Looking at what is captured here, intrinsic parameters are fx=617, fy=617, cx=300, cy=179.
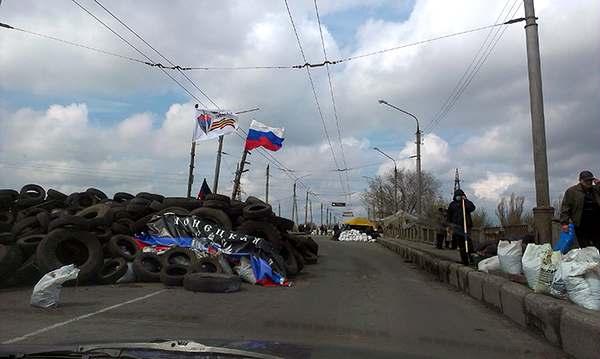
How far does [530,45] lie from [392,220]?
141 feet

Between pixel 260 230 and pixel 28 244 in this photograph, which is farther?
pixel 260 230

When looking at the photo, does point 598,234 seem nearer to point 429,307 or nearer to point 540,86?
point 429,307

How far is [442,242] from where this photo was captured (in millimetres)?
26688

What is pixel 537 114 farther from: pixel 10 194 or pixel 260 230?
pixel 10 194

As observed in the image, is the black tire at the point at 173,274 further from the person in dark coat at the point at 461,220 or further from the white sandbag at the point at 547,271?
the white sandbag at the point at 547,271

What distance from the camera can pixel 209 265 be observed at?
14.2m

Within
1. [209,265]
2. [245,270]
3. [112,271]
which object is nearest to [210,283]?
[209,265]

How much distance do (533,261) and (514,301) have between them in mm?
695

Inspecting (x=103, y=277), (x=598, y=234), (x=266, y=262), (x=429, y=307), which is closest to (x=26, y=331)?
(x=103, y=277)

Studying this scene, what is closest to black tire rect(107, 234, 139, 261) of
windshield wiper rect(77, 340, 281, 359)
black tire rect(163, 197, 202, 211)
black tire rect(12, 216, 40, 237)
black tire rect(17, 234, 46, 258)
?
black tire rect(17, 234, 46, 258)

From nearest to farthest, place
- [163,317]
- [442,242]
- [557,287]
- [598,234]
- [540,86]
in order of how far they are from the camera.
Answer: [557,287] < [163,317] < [598,234] < [540,86] < [442,242]

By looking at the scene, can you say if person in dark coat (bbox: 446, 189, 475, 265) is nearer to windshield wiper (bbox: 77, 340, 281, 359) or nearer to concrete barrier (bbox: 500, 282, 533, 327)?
concrete barrier (bbox: 500, 282, 533, 327)

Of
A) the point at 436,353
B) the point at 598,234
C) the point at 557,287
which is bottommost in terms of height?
the point at 436,353

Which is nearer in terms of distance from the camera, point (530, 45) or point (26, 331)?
point (26, 331)
